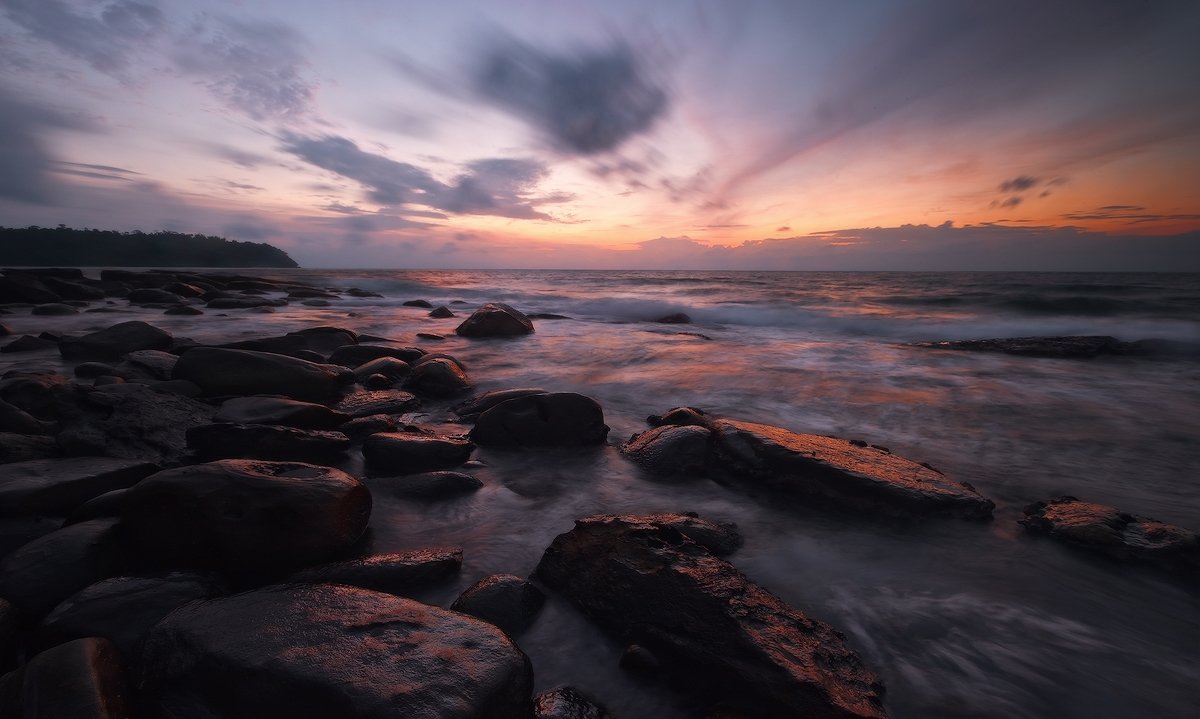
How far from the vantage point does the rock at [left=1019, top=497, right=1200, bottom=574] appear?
8.13 ft

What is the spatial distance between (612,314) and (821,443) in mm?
13692

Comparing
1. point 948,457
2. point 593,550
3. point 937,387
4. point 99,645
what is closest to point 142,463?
point 99,645

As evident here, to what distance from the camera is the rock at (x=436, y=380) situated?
17.6ft

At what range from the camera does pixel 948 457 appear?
4070 mm

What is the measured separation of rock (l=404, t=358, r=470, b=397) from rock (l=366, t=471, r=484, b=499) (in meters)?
2.29

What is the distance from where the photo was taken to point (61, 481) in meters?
2.27

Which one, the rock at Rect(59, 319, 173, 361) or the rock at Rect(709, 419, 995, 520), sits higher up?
the rock at Rect(59, 319, 173, 361)

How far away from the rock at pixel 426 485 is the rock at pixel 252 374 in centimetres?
189

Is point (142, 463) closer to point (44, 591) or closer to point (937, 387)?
point (44, 591)

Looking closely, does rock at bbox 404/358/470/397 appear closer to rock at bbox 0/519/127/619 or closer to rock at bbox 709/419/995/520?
rock at bbox 709/419/995/520

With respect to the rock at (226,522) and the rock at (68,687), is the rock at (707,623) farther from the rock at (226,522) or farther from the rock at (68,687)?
the rock at (68,687)

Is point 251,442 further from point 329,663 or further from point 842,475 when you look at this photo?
point 842,475

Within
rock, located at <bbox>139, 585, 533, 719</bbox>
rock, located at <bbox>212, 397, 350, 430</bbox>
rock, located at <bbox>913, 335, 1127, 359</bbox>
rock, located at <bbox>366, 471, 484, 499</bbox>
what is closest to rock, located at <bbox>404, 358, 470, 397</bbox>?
rock, located at <bbox>212, 397, 350, 430</bbox>

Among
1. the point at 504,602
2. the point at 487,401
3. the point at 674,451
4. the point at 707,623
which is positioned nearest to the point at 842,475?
the point at 674,451
